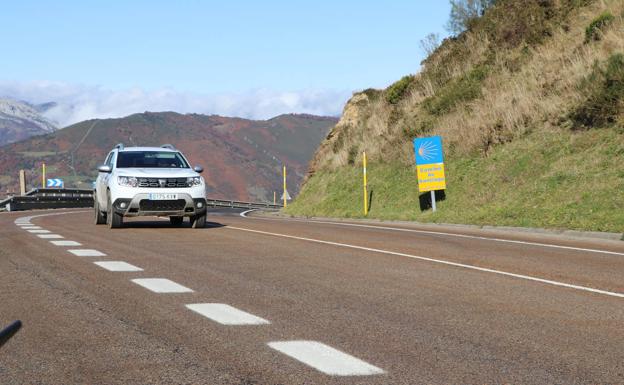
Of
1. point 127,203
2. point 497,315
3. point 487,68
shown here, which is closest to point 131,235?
point 127,203

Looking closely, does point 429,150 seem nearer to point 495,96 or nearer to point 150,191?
point 495,96

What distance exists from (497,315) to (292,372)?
2.82 metres

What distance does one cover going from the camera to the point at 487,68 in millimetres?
34500

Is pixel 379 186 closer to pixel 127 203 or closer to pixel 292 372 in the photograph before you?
pixel 127 203

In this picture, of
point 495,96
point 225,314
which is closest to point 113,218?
point 225,314

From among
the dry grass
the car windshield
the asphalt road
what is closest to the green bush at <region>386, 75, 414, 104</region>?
the dry grass

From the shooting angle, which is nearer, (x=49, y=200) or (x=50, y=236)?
(x=50, y=236)

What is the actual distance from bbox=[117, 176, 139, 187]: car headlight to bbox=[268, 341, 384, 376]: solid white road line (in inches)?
558

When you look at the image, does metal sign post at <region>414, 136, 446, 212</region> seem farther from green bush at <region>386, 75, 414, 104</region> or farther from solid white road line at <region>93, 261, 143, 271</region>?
solid white road line at <region>93, 261, 143, 271</region>

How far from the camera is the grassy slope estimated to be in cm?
2084

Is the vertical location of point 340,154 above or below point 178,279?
above

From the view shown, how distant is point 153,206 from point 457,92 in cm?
1731

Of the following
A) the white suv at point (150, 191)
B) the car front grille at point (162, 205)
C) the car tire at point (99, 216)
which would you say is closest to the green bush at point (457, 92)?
the white suv at point (150, 191)

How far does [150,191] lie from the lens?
19.6 metres
